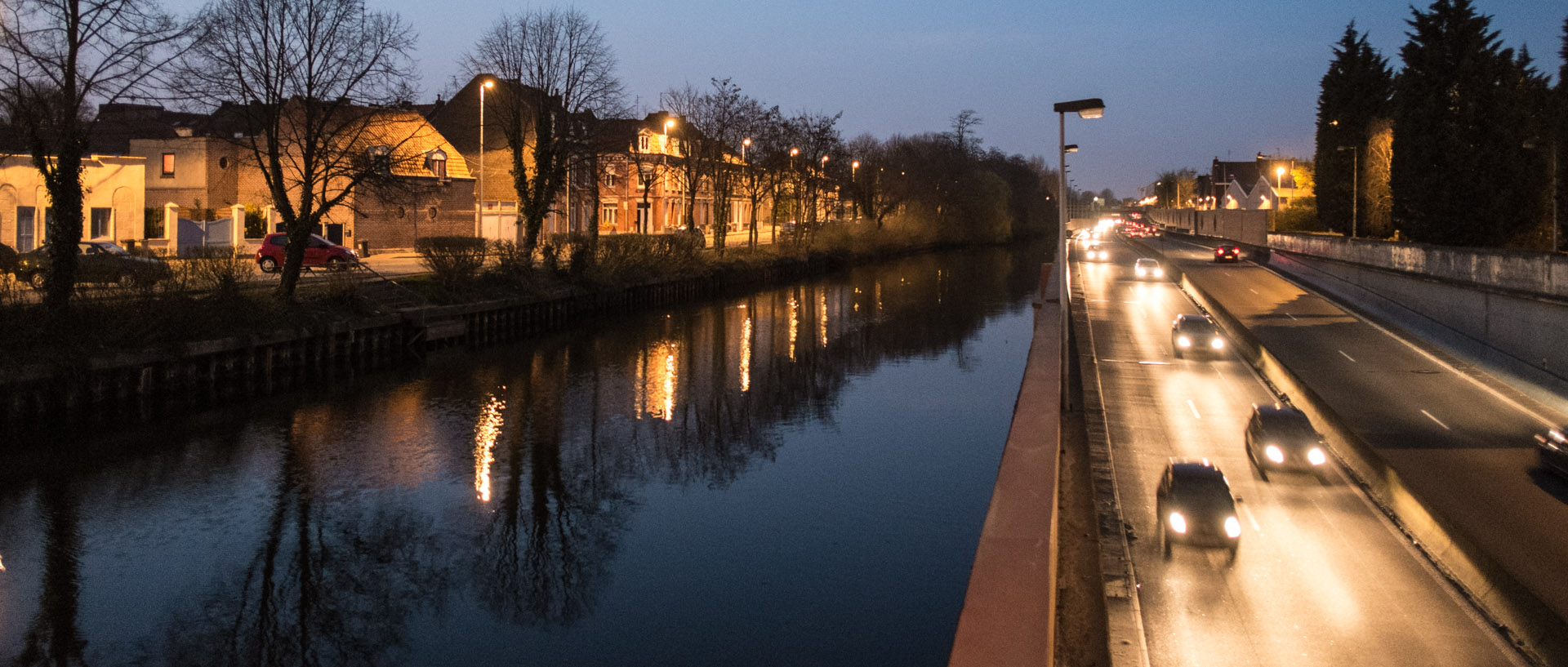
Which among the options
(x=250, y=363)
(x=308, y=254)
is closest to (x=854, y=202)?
(x=308, y=254)

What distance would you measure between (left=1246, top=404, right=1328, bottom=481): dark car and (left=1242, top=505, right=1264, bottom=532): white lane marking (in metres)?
2.29

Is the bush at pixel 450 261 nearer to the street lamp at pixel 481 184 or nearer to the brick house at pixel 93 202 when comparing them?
the street lamp at pixel 481 184

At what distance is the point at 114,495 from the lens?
20.8 m

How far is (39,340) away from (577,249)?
28632mm

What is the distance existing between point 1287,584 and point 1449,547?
311cm

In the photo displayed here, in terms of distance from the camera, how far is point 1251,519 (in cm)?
1806

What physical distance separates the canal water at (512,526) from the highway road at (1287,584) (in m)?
3.08

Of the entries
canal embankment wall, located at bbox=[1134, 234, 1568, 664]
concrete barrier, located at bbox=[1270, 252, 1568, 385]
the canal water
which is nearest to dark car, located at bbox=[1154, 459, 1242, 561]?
canal embankment wall, located at bbox=[1134, 234, 1568, 664]

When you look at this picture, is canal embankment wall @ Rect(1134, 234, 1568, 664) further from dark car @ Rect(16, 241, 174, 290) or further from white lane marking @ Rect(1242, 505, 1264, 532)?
dark car @ Rect(16, 241, 174, 290)

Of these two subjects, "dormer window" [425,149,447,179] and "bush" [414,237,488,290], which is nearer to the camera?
"bush" [414,237,488,290]

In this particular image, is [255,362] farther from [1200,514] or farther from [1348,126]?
[1348,126]

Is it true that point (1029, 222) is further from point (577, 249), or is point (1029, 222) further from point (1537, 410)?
point (1537, 410)

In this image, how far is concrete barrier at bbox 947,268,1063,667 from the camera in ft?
35.6

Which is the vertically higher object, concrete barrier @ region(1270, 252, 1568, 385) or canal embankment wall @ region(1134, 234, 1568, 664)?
concrete barrier @ region(1270, 252, 1568, 385)
